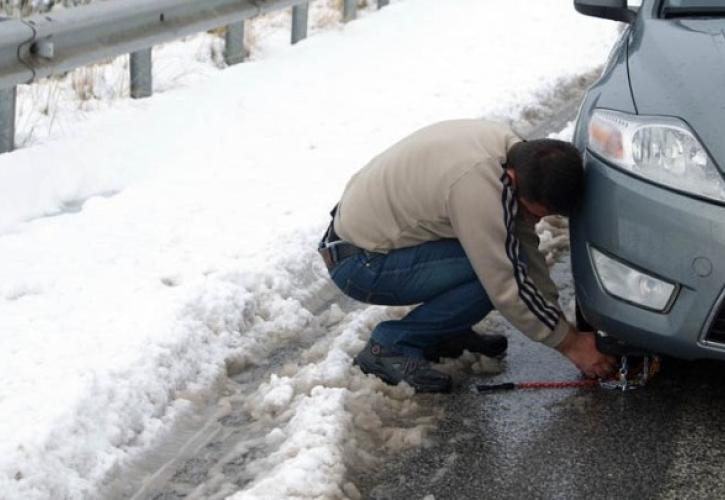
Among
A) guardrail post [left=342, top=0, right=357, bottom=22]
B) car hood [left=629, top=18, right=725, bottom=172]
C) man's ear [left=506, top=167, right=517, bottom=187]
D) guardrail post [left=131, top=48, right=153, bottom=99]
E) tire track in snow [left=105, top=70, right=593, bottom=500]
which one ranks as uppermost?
car hood [left=629, top=18, right=725, bottom=172]

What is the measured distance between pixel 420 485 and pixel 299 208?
2505mm

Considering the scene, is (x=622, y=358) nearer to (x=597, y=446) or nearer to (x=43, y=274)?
(x=597, y=446)

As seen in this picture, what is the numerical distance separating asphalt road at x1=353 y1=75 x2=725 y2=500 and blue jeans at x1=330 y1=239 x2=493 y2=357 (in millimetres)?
237

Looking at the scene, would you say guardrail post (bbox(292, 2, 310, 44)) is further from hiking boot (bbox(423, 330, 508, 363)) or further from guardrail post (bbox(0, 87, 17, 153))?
hiking boot (bbox(423, 330, 508, 363))

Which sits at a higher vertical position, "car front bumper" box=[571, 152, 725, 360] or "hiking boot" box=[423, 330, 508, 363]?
"car front bumper" box=[571, 152, 725, 360]

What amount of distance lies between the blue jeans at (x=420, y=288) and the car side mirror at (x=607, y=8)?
154cm

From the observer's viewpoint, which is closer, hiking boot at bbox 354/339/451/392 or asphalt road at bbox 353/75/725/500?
asphalt road at bbox 353/75/725/500

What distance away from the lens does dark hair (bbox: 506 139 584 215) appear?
4047mm

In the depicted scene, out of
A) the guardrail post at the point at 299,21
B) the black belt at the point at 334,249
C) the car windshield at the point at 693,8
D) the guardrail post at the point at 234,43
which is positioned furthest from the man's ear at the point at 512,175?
the guardrail post at the point at 299,21

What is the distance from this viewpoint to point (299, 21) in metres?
9.90

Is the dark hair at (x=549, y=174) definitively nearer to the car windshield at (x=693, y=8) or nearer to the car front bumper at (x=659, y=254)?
the car front bumper at (x=659, y=254)

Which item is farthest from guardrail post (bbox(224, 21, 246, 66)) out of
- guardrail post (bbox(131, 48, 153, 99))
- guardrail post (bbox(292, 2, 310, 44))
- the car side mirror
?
the car side mirror

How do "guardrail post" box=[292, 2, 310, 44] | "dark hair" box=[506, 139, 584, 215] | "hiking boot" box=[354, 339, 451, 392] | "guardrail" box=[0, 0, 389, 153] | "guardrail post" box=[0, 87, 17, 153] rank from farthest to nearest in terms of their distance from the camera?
"guardrail post" box=[292, 2, 310, 44], "guardrail post" box=[0, 87, 17, 153], "guardrail" box=[0, 0, 389, 153], "hiking boot" box=[354, 339, 451, 392], "dark hair" box=[506, 139, 584, 215]

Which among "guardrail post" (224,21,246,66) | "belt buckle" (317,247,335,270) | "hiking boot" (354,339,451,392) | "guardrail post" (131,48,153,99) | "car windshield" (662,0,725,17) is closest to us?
"hiking boot" (354,339,451,392)
